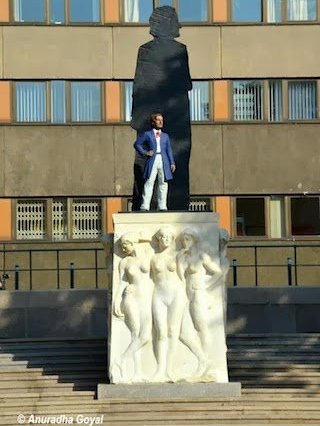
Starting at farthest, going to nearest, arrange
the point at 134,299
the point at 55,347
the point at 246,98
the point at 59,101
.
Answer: the point at 246,98
the point at 59,101
the point at 55,347
the point at 134,299

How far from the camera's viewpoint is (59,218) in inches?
1491

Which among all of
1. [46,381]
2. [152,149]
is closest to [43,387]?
[46,381]

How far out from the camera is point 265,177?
38.1 m

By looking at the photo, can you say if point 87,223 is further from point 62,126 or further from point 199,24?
point 199,24

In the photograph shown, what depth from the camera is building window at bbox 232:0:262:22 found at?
38.3 meters

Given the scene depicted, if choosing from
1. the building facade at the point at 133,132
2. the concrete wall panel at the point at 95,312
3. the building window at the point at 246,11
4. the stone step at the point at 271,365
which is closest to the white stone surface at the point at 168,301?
the stone step at the point at 271,365

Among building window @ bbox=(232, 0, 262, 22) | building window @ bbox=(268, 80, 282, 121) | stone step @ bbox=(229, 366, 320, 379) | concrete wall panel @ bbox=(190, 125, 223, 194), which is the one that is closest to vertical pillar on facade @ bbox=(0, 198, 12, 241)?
concrete wall panel @ bbox=(190, 125, 223, 194)

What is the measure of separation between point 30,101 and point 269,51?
6.58 meters

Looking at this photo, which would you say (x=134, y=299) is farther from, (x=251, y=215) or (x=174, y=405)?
(x=251, y=215)

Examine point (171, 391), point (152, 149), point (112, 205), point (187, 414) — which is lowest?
point (187, 414)

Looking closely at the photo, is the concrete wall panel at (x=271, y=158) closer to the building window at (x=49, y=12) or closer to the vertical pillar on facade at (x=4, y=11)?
the building window at (x=49, y=12)

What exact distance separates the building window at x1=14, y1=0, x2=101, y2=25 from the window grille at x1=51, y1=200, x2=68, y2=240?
16.0 feet

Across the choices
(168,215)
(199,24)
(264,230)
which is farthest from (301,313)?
(199,24)

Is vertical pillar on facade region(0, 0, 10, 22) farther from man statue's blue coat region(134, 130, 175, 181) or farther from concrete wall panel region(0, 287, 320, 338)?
man statue's blue coat region(134, 130, 175, 181)
